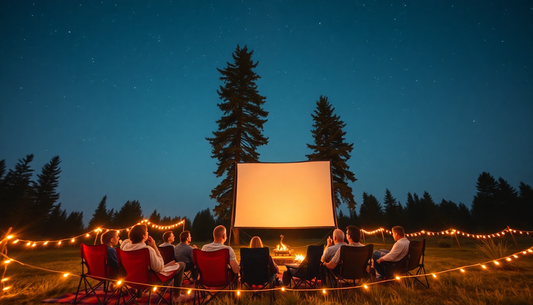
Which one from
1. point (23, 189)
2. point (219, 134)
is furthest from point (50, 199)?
point (219, 134)

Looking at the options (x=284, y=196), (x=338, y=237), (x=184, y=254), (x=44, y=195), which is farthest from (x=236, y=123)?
(x=44, y=195)

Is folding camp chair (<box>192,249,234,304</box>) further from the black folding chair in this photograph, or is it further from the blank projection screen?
the blank projection screen

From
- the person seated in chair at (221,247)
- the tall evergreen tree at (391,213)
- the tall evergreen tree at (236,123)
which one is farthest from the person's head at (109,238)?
the tall evergreen tree at (391,213)

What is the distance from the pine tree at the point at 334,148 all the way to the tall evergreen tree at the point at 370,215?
29171mm

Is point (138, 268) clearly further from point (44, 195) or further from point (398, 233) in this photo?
point (44, 195)

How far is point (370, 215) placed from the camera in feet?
130

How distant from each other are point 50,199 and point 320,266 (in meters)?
37.6

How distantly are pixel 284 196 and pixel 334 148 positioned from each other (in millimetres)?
9581

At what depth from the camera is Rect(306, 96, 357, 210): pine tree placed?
1486 cm

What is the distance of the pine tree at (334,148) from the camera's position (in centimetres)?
1486

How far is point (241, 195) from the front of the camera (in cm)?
797

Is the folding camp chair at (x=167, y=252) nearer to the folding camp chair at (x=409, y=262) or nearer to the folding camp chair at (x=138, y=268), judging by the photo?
the folding camp chair at (x=138, y=268)

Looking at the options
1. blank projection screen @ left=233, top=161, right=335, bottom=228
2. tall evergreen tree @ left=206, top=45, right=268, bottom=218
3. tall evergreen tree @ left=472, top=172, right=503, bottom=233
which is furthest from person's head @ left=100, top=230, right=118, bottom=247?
tall evergreen tree @ left=472, top=172, right=503, bottom=233

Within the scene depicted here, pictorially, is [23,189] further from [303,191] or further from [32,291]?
[303,191]
